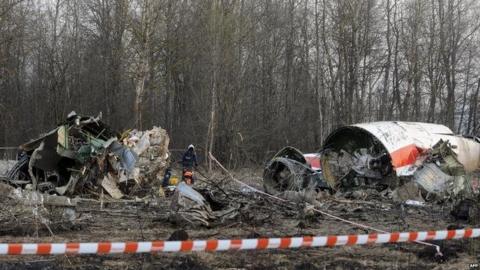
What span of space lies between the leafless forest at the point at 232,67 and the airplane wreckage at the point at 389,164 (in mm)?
11714

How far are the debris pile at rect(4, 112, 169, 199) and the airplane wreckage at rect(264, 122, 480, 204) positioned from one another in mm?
3647

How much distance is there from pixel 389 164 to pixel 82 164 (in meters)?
7.42

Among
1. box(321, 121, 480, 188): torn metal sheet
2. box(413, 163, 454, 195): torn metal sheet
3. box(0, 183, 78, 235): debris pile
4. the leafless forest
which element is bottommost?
box(0, 183, 78, 235): debris pile

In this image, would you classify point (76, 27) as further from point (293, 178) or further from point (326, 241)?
point (326, 241)

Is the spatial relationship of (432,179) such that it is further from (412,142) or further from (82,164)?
(82,164)

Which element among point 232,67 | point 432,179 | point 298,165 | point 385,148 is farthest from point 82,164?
point 232,67

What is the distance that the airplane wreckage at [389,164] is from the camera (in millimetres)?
13156

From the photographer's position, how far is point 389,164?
13.7 m

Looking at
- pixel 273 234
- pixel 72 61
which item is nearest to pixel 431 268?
pixel 273 234

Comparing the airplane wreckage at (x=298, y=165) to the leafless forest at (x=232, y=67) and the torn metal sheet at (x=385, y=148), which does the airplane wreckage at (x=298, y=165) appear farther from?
the leafless forest at (x=232, y=67)

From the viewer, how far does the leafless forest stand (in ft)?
92.3

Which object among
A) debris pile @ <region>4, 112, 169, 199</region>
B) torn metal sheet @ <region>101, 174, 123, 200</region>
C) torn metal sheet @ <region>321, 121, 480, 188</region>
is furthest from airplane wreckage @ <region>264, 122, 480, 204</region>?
torn metal sheet @ <region>101, 174, 123, 200</region>

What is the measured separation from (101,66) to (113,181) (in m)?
21.4

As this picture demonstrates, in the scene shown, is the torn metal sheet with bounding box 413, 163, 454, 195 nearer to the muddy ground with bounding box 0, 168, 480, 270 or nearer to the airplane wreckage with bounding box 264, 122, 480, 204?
the airplane wreckage with bounding box 264, 122, 480, 204
